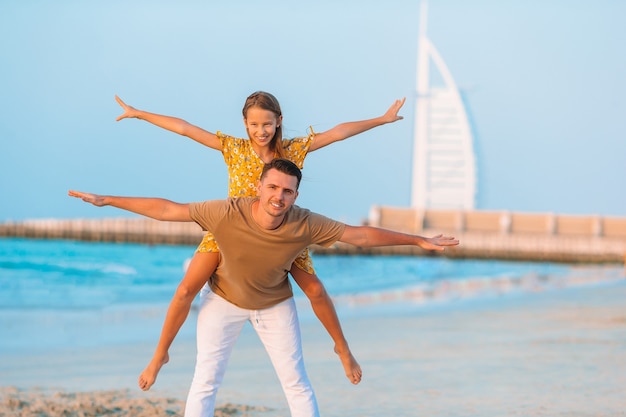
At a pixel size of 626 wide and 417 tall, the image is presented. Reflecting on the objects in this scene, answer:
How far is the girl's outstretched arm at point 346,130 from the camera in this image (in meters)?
4.47

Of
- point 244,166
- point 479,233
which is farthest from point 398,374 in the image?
point 479,233

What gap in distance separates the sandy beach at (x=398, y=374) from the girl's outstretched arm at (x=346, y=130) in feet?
5.51

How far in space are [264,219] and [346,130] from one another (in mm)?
753

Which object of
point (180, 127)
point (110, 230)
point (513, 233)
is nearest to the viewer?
point (180, 127)

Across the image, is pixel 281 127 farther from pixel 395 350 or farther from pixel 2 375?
pixel 395 350

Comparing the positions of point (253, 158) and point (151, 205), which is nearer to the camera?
point (151, 205)

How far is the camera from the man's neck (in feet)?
12.9

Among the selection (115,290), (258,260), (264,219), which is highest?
(264,219)

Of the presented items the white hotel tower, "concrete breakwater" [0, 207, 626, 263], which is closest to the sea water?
"concrete breakwater" [0, 207, 626, 263]

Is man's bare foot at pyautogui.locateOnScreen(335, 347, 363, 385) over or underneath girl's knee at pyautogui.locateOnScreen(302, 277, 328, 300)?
underneath

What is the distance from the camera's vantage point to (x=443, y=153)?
74.9 meters

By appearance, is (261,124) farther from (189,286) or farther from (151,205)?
(189,286)

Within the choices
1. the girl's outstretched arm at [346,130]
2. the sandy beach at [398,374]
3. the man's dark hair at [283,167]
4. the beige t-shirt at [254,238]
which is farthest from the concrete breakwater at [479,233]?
the man's dark hair at [283,167]

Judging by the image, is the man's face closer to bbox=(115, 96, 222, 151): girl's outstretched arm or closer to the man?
the man
